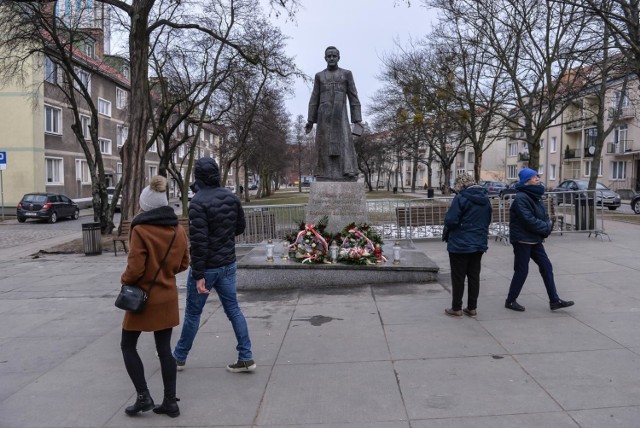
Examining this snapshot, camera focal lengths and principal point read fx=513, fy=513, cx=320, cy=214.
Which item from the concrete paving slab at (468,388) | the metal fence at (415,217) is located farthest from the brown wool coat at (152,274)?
the metal fence at (415,217)

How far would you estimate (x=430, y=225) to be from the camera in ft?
47.6

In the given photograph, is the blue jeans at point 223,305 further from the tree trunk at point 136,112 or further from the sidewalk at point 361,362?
the tree trunk at point 136,112

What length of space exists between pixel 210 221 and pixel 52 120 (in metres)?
33.8

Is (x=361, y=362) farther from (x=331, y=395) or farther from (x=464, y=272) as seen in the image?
(x=464, y=272)

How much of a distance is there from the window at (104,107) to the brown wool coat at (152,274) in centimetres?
3981

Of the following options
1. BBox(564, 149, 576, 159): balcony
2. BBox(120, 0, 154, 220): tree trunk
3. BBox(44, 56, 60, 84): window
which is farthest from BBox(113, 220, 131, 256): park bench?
BBox(564, 149, 576, 159): balcony

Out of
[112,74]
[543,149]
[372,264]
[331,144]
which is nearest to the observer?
[372,264]

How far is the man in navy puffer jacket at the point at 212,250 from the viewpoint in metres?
4.34

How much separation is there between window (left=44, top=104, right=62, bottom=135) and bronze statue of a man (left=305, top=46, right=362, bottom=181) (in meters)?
28.3

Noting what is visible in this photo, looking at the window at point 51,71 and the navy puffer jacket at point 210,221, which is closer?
the navy puffer jacket at point 210,221

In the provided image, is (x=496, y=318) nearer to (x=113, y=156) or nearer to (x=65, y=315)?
(x=65, y=315)

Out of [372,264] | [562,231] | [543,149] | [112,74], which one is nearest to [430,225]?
[562,231]

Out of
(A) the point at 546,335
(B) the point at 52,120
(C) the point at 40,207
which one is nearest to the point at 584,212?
(A) the point at 546,335

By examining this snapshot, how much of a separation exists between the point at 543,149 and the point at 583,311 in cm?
5887
